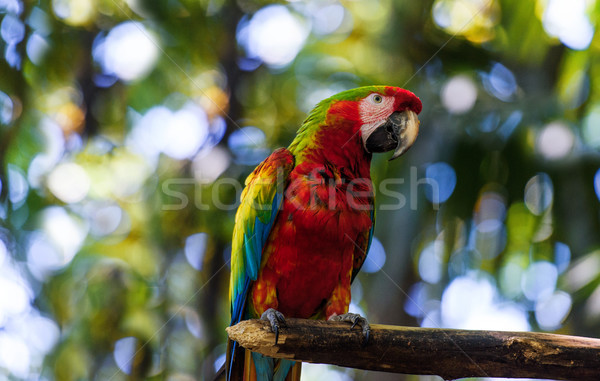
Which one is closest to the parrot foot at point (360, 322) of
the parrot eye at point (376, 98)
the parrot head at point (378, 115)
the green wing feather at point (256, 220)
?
the green wing feather at point (256, 220)

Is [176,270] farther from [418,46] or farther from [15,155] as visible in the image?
[418,46]

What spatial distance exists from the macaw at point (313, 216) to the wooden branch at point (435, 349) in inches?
9.3

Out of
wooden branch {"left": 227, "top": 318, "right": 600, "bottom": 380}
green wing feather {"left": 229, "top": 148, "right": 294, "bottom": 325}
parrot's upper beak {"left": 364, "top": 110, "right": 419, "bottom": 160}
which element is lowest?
wooden branch {"left": 227, "top": 318, "right": 600, "bottom": 380}

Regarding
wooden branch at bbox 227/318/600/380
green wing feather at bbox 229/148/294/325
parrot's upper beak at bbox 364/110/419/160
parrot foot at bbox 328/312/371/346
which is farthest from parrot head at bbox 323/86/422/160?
wooden branch at bbox 227/318/600/380

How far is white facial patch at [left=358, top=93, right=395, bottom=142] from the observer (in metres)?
2.82

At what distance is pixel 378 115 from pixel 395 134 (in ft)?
0.56

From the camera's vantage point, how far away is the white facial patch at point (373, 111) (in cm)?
282

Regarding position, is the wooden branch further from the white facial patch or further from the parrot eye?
the parrot eye

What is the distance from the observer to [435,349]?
2.13 metres

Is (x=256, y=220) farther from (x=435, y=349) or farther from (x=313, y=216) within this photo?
(x=435, y=349)

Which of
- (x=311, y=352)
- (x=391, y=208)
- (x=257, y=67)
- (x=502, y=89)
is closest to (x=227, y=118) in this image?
(x=257, y=67)

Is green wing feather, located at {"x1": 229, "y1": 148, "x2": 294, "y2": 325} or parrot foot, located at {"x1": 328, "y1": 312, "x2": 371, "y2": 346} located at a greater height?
green wing feather, located at {"x1": 229, "y1": 148, "x2": 294, "y2": 325}

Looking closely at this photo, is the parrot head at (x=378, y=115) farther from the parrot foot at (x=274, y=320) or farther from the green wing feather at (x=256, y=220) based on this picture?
the parrot foot at (x=274, y=320)

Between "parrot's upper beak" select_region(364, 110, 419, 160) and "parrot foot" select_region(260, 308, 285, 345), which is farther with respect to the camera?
"parrot's upper beak" select_region(364, 110, 419, 160)
